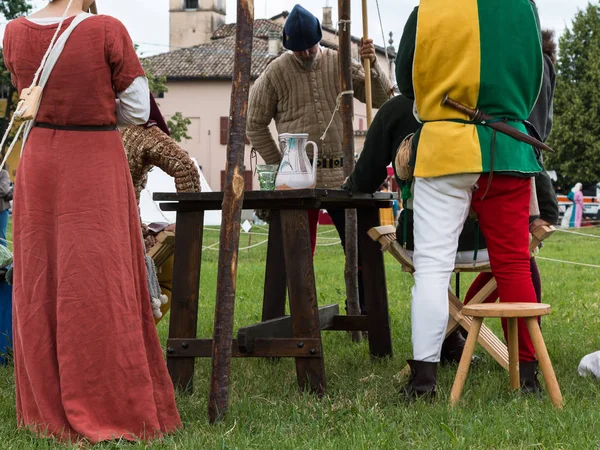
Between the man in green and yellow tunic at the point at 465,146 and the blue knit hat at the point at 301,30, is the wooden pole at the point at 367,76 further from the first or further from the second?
the man in green and yellow tunic at the point at 465,146

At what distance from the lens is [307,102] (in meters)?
6.00

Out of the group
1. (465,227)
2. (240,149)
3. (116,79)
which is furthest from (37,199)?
(465,227)

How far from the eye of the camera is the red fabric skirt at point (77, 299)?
139 inches

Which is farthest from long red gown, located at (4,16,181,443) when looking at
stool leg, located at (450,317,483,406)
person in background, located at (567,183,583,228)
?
person in background, located at (567,183,583,228)

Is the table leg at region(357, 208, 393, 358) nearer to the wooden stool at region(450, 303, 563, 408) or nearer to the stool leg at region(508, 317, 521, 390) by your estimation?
the stool leg at region(508, 317, 521, 390)

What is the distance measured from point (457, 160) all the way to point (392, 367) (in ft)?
5.27

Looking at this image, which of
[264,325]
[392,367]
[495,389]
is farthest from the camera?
[392,367]

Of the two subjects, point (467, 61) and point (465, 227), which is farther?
point (465, 227)

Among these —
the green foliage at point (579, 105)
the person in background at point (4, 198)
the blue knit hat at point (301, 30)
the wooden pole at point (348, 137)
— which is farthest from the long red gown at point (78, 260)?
the green foliage at point (579, 105)

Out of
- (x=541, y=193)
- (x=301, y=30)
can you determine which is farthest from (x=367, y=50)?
(x=541, y=193)

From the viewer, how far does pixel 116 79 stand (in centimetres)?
362

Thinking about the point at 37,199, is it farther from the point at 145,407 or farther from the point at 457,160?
the point at 457,160

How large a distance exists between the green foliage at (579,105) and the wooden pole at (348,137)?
38.6 meters

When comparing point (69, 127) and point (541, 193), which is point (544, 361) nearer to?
point (541, 193)
